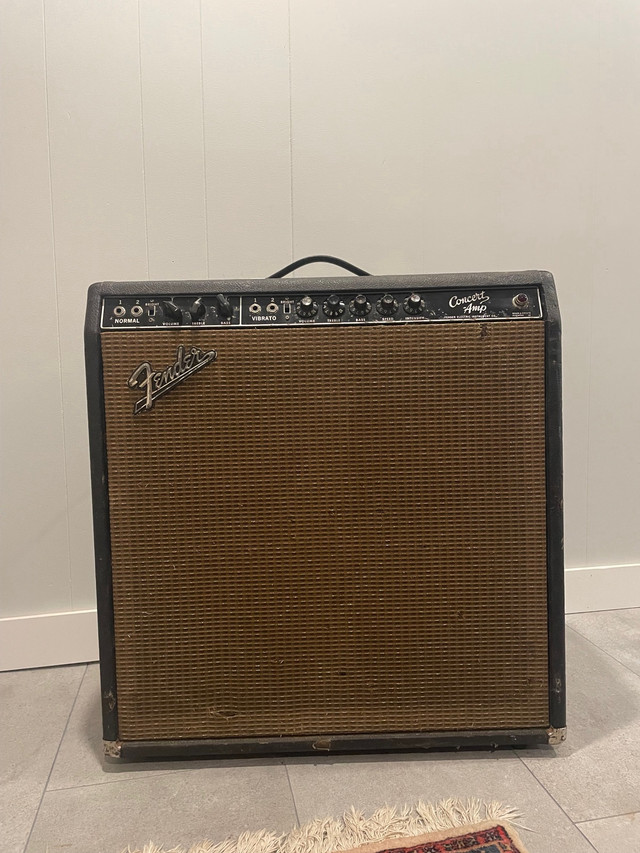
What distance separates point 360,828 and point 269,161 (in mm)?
1053

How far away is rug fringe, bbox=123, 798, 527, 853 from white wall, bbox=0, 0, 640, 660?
23.2 inches

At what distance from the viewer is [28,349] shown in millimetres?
1058

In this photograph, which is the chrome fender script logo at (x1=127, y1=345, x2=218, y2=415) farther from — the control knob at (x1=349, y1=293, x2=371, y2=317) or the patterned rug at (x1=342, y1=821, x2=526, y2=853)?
the patterned rug at (x1=342, y1=821, x2=526, y2=853)

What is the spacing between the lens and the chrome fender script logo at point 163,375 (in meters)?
0.73

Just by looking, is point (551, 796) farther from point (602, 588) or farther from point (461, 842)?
point (602, 588)

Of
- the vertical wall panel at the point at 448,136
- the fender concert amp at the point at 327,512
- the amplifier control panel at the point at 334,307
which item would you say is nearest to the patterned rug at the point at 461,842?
the fender concert amp at the point at 327,512

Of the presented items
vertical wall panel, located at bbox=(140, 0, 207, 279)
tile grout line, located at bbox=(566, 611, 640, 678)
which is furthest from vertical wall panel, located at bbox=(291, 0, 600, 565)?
tile grout line, located at bbox=(566, 611, 640, 678)

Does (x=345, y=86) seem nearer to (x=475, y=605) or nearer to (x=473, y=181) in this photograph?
(x=473, y=181)

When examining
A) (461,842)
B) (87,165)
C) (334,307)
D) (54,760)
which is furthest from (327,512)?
(87,165)

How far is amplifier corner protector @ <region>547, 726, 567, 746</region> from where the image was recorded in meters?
0.76

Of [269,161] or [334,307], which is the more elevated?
[269,161]

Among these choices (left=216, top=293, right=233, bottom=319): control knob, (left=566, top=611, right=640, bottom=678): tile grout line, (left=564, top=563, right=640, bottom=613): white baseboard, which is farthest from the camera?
(left=564, top=563, right=640, bottom=613): white baseboard

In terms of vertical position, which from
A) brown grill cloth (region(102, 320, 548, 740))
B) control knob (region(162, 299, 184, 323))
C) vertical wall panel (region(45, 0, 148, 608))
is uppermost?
vertical wall panel (region(45, 0, 148, 608))

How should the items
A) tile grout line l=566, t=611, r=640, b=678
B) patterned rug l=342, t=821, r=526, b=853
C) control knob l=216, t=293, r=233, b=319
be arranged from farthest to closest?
tile grout line l=566, t=611, r=640, b=678 < control knob l=216, t=293, r=233, b=319 < patterned rug l=342, t=821, r=526, b=853
